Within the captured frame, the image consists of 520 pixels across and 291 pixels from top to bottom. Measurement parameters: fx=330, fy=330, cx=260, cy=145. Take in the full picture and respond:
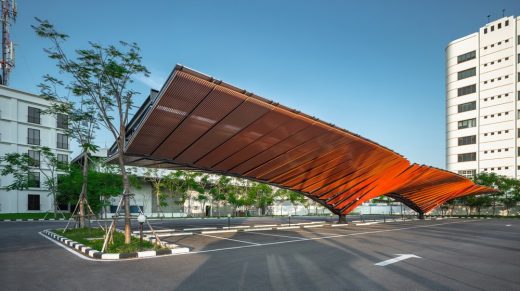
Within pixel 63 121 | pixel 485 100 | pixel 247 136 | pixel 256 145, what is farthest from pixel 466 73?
pixel 63 121

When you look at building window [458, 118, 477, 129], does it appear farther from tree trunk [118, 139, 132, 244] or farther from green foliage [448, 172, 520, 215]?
tree trunk [118, 139, 132, 244]

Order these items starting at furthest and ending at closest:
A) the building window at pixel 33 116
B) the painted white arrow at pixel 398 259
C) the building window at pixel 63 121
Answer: the building window at pixel 33 116 < the building window at pixel 63 121 < the painted white arrow at pixel 398 259

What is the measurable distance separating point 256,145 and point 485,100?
64.4 metres

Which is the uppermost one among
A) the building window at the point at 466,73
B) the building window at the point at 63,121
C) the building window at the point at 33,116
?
the building window at the point at 466,73

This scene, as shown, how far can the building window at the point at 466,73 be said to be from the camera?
6662 centimetres

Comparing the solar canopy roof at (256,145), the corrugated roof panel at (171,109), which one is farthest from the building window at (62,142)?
the corrugated roof panel at (171,109)

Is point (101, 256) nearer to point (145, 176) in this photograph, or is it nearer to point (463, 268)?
point (463, 268)

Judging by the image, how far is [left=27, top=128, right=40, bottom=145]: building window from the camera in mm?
48781

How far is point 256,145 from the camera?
61.9 ft

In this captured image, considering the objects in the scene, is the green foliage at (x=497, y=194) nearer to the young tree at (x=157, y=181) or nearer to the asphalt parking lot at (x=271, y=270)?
the asphalt parking lot at (x=271, y=270)

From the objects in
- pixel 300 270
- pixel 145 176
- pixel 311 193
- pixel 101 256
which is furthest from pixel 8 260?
pixel 145 176

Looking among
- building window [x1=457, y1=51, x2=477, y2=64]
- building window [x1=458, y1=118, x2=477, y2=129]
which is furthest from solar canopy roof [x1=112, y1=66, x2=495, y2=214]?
building window [x1=457, y1=51, x2=477, y2=64]

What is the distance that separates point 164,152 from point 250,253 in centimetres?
882

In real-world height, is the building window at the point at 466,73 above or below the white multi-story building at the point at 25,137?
Answer: above
